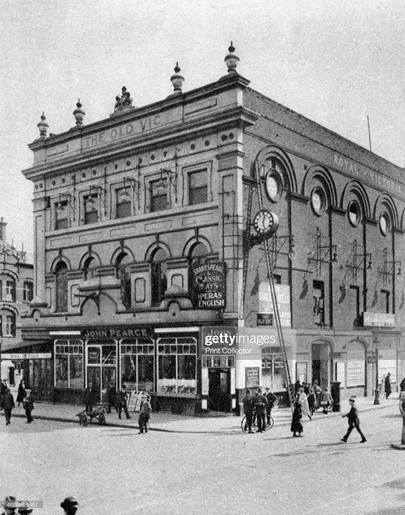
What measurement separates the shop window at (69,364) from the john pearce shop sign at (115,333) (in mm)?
1222

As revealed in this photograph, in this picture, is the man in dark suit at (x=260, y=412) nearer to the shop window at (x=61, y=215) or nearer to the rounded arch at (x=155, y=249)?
the rounded arch at (x=155, y=249)

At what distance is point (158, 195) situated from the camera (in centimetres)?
3017

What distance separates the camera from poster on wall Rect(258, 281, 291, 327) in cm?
2800

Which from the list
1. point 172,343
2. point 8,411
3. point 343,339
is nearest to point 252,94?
point 172,343

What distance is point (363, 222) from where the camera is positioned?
3697 centimetres

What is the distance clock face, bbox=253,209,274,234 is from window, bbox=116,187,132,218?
753cm

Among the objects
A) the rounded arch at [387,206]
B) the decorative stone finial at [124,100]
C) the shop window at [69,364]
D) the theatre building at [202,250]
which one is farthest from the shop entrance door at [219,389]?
the rounded arch at [387,206]

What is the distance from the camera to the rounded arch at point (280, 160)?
1111 inches

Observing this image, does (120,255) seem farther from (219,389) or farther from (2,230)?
(2,230)

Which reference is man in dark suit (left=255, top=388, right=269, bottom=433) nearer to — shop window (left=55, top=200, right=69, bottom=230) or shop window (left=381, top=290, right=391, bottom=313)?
shop window (left=55, top=200, right=69, bottom=230)

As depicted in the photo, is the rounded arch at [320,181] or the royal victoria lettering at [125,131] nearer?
the royal victoria lettering at [125,131]

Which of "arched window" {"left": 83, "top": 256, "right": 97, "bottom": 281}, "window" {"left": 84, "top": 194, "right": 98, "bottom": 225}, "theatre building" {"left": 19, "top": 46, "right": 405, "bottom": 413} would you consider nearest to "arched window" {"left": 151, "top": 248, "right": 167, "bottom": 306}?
"theatre building" {"left": 19, "top": 46, "right": 405, "bottom": 413}

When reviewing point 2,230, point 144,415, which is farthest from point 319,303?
point 2,230

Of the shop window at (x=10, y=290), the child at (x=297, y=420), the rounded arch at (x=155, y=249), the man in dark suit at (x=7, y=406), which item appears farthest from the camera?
the shop window at (x=10, y=290)
